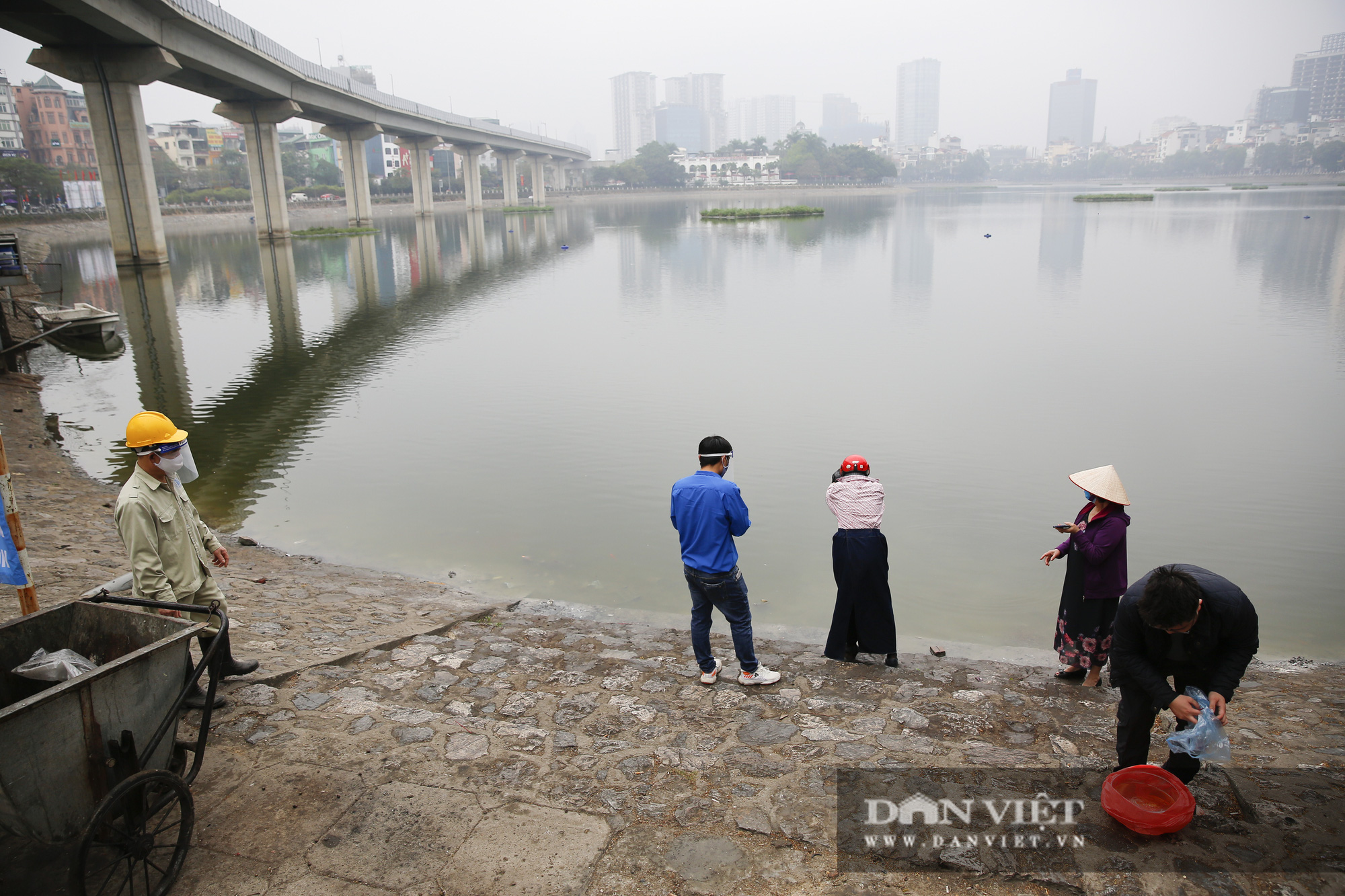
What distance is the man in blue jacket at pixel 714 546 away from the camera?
482 cm

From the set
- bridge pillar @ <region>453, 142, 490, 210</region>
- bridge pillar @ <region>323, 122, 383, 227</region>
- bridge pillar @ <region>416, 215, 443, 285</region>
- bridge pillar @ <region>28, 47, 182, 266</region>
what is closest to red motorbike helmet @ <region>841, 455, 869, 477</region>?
bridge pillar @ <region>416, 215, 443, 285</region>

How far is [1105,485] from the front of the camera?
4.84 m

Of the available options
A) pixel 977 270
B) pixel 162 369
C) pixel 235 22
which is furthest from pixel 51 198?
pixel 977 270

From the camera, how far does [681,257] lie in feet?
124

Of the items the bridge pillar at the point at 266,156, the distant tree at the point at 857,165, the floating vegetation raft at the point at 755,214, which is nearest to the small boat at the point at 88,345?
the bridge pillar at the point at 266,156

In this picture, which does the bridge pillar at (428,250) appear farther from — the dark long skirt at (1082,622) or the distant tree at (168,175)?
the distant tree at (168,175)

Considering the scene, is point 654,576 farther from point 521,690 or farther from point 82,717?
point 82,717

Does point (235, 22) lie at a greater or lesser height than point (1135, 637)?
greater

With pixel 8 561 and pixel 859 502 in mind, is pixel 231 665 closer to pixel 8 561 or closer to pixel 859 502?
pixel 8 561

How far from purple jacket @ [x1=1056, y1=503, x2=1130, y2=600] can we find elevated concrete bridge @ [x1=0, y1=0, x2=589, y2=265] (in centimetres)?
3186

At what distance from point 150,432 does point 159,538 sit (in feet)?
2.00

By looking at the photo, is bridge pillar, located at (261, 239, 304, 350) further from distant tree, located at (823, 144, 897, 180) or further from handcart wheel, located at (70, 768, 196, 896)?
distant tree, located at (823, 144, 897, 180)

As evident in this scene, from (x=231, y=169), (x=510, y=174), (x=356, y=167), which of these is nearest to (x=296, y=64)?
(x=356, y=167)

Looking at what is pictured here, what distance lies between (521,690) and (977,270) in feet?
96.6
